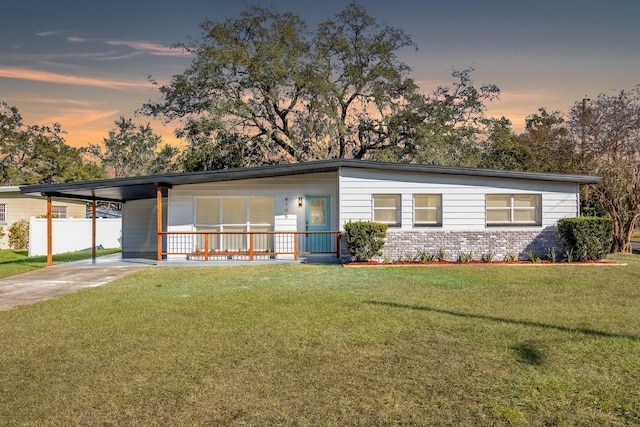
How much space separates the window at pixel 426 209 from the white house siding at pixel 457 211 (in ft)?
0.72

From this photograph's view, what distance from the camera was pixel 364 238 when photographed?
1396 centimetres

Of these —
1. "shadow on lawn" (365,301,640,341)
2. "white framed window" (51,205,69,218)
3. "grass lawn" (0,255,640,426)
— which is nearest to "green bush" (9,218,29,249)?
"white framed window" (51,205,69,218)

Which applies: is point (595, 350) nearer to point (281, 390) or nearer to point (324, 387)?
point (324, 387)

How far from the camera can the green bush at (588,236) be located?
1426 centimetres

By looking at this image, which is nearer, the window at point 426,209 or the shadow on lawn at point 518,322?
the shadow on lawn at point 518,322

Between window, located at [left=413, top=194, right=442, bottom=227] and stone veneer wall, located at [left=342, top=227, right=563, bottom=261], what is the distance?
44cm

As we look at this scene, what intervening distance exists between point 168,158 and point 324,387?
87.9 ft

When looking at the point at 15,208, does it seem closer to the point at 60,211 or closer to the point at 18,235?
the point at 18,235

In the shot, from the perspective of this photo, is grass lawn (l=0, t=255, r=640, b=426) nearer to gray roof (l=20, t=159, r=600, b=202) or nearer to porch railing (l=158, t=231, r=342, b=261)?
gray roof (l=20, t=159, r=600, b=202)

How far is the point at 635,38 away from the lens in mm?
19859

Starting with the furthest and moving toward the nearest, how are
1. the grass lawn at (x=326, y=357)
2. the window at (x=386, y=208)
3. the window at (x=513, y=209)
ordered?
the window at (x=513, y=209) < the window at (x=386, y=208) < the grass lawn at (x=326, y=357)

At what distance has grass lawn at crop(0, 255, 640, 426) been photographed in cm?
370

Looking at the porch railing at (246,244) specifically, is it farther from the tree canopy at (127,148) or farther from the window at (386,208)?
the tree canopy at (127,148)

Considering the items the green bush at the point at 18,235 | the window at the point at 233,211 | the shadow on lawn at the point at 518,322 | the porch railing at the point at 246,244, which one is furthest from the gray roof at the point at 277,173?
the green bush at the point at 18,235
